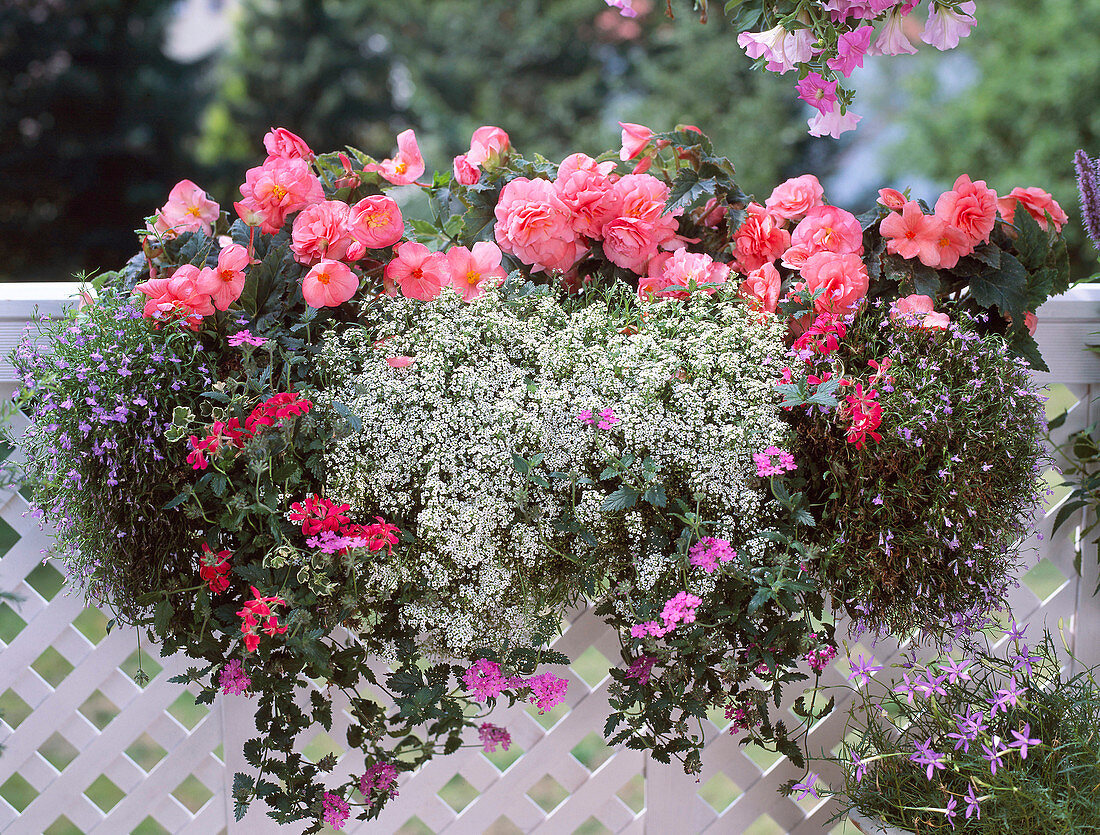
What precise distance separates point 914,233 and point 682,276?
340 mm

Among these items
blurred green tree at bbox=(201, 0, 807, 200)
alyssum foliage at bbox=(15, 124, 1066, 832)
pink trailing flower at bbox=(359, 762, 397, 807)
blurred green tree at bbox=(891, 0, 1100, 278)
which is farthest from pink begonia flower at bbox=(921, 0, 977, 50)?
blurred green tree at bbox=(201, 0, 807, 200)

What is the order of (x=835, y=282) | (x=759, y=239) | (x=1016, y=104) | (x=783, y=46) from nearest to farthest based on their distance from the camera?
(x=783, y=46) → (x=835, y=282) → (x=759, y=239) → (x=1016, y=104)

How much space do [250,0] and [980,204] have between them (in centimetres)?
672

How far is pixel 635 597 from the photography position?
110 cm

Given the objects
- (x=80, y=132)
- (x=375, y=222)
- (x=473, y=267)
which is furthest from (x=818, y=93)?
(x=80, y=132)

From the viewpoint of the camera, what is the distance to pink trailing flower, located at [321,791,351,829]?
1107 mm

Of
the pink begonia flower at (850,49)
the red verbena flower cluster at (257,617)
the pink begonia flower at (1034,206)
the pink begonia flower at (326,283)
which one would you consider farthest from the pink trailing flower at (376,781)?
the pink begonia flower at (1034,206)

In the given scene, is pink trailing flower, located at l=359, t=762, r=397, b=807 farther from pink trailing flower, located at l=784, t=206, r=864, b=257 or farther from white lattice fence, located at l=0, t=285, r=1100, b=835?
pink trailing flower, located at l=784, t=206, r=864, b=257

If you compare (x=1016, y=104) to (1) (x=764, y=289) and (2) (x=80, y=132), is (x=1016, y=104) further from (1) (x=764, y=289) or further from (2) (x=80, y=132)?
(2) (x=80, y=132)

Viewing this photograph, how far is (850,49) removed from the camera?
1.06 m

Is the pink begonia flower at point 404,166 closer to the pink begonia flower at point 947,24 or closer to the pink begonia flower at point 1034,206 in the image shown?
the pink begonia flower at point 947,24

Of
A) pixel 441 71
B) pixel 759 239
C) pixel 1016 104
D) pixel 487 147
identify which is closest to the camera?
pixel 759 239

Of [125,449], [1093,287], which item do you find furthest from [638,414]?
[1093,287]

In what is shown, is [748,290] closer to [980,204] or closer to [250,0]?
[980,204]
